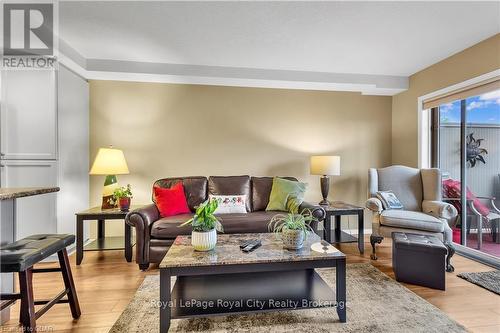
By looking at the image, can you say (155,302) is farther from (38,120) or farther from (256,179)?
(38,120)

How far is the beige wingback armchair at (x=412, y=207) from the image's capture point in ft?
9.48

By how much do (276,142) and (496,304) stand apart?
298 cm

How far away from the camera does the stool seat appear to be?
1.43 m

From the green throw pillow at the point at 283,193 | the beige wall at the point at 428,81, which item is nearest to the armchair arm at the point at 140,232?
the green throw pillow at the point at 283,193

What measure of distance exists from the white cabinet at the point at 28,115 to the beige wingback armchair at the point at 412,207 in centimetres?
396

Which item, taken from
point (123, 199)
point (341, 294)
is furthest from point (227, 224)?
point (341, 294)

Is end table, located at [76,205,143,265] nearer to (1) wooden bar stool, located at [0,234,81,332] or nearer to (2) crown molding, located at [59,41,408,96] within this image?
(1) wooden bar stool, located at [0,234,81,332]

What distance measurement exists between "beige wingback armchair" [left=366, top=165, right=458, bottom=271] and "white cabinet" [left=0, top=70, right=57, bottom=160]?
396 cm

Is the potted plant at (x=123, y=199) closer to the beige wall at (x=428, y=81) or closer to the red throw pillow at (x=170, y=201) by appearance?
the red throw pillow at (x=170, y=201)

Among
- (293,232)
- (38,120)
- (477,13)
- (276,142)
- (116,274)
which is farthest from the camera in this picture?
(276,142)

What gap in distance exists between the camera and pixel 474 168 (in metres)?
3.25

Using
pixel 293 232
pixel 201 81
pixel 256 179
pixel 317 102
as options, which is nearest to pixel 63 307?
pixel 293 232

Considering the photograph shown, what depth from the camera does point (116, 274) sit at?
2.70m

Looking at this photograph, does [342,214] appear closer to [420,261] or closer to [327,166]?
[327,166]
